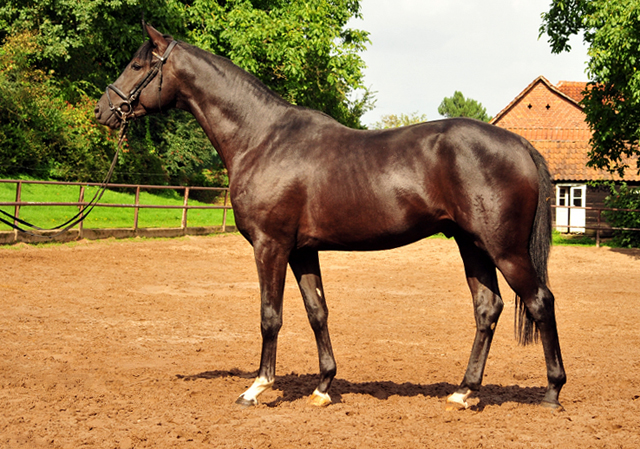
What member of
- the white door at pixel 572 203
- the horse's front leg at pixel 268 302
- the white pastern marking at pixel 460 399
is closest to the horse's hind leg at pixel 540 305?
the white pastern marking at pixel 460 399

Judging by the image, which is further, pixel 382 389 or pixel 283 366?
pixel 283 366

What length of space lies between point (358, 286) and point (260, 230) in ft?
20.8

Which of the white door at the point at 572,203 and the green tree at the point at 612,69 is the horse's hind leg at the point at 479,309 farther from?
the white door at the point at 572,203

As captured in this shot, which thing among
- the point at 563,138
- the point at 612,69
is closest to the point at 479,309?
the point at 612,69

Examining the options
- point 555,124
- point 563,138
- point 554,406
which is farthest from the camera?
point 555,124

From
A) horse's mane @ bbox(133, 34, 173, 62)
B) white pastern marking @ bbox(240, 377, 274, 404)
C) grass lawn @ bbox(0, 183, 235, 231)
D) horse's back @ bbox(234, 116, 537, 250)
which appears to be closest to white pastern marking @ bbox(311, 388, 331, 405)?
white pastern marking @ bbox(240, 377, 274, 404)

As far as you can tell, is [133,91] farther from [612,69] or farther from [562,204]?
[562,204]

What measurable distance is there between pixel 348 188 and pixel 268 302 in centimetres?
97

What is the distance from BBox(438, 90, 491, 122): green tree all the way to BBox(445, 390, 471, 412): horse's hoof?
81510mm

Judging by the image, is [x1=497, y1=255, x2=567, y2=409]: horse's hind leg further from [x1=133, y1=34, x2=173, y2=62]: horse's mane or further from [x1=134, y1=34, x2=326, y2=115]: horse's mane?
[x1=133, y1=34, x2=173, y2=62]: horse's mane

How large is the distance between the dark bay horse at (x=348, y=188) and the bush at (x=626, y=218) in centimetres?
1687

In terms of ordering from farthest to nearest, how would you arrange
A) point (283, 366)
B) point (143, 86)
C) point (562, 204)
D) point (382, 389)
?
point (562, 204), point (283, 366), point (382, 389), point (143, 86)

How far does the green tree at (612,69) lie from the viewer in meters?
13.8

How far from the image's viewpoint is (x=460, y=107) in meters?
84.3
